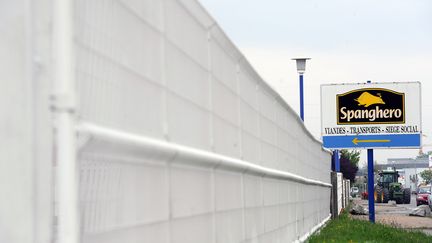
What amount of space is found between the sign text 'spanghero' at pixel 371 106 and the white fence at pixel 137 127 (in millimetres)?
25207

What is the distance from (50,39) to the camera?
2.64m

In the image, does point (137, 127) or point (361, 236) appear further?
point (361, 236)

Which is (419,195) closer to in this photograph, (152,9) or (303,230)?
(303,230)

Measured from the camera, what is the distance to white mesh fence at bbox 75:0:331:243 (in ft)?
10.2

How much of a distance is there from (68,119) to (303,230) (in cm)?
1170

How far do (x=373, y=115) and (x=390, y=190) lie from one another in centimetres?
4298

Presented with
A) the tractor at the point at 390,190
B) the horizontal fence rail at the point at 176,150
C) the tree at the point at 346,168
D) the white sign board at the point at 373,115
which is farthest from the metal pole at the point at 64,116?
the tree at the point at 346,168

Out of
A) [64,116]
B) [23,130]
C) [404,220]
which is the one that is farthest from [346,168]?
[23,130]

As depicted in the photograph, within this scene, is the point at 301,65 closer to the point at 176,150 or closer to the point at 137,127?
the point at 176,150

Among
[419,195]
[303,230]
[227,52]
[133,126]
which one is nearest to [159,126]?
[133,126]

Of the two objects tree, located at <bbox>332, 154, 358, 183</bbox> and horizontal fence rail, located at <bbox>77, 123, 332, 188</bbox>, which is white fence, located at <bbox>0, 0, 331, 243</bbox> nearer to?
horizontal fence rail, located at <bbox>77, 123, 332, 188</bbox>

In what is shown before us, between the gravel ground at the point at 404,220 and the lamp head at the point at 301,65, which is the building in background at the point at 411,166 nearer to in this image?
the gravel ground at the point at 404,220

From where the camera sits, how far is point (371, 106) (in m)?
32.1

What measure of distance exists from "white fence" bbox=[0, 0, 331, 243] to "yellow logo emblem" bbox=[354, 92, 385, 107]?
2514cm
